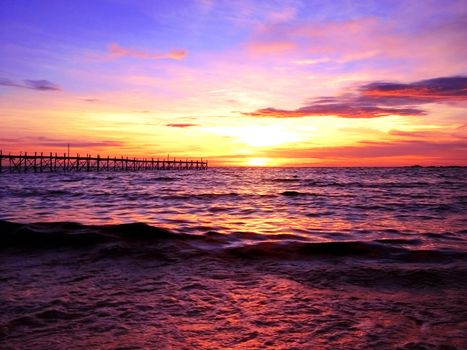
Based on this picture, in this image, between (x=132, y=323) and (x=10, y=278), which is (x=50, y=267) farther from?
(x=132, y=323)

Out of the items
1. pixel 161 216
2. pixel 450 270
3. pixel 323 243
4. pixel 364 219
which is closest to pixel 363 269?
pixel 450 270

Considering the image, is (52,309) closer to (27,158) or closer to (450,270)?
(450,270)

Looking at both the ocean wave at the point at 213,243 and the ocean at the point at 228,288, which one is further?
the ocean wave at the point at 213,243

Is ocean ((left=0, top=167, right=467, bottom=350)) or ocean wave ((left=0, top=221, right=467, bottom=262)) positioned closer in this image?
ocean ((left=0, top=167, right=467, bottom=350))

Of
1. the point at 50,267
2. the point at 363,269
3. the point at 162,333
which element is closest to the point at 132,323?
the point at 162,333

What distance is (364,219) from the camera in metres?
11.6

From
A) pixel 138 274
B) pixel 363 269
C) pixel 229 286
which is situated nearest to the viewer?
pixel 229 286

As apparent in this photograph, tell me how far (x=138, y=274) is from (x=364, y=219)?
8176mm

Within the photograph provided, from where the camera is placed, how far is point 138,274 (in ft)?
17.0

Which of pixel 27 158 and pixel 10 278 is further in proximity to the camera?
pixel 27 158

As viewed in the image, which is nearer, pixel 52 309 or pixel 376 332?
pixel 376 332

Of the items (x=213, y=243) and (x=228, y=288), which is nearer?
(x=228, y=288)

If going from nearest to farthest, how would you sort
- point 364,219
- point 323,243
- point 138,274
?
point 138,274 → point 323,243 → point 364,219

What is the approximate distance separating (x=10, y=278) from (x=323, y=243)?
16.4 feet
